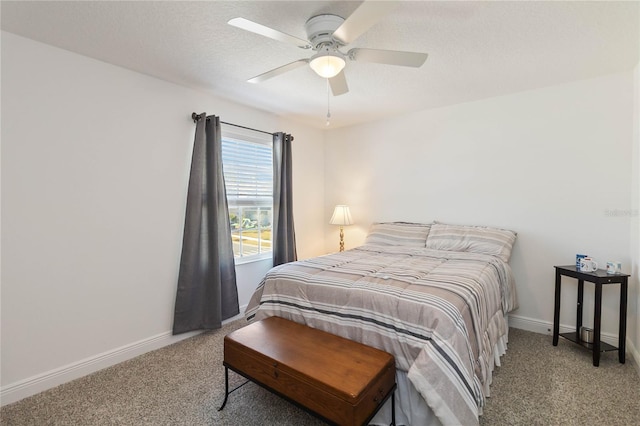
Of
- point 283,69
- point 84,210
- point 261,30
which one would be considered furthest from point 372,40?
point 84,210

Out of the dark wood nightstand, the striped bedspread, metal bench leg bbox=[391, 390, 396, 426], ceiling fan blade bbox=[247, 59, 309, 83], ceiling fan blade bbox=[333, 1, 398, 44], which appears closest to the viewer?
ceiling fan blade bbox=[333, 1, 398, 44]

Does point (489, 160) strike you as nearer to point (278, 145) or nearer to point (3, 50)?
point (278, 145)

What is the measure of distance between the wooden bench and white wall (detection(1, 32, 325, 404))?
121cm

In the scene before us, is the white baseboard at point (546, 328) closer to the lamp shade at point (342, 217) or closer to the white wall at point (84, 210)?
the lamp shade at point (342, 217)

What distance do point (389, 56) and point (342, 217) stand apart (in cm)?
238

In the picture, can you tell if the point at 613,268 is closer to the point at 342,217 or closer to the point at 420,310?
the point at 420,310

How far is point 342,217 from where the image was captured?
12.9ft

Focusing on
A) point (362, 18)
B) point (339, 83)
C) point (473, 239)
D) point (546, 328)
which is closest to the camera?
point (362, 18)

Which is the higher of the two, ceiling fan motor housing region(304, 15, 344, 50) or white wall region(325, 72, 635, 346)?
ceiling fan motor housing region(304, 15, 344, 50)

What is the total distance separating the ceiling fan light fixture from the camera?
1.75 metres

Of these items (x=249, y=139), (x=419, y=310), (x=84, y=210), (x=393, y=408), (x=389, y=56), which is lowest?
(x=393, y=408)

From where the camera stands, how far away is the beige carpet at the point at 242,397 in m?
1.75

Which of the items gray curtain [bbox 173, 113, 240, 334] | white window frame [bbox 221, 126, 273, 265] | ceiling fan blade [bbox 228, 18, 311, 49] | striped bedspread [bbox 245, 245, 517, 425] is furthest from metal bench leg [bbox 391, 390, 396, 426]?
white window frame [bbox 221, 126, 273, 265]

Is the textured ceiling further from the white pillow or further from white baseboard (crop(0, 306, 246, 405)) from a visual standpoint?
white baseboard (crop(0, 306, 246, 405))
